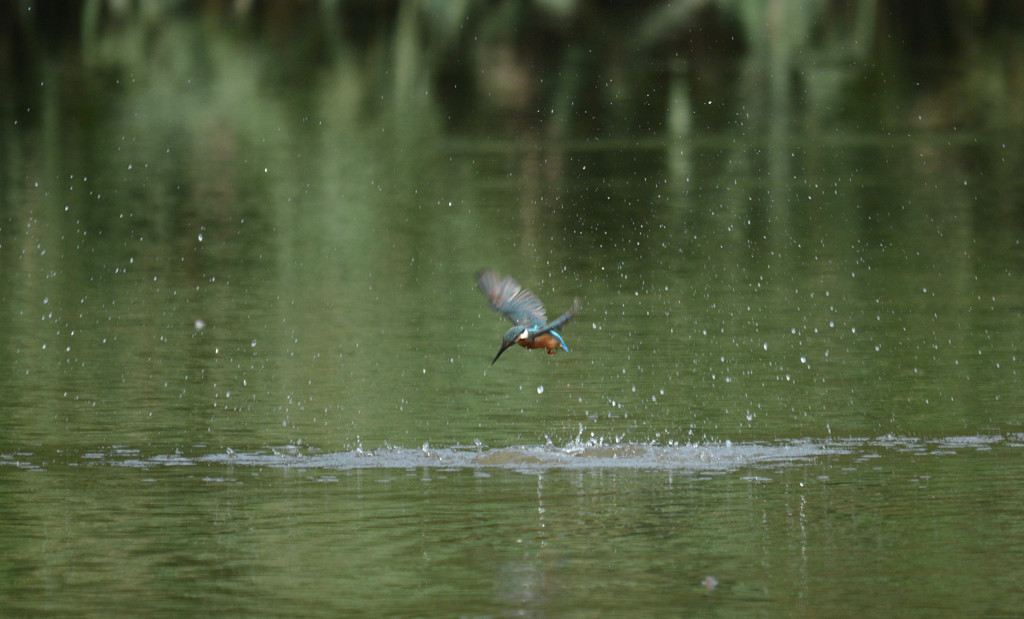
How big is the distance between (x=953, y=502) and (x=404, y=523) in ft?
11.2

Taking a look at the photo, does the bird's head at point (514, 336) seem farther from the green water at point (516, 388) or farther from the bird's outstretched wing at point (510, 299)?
the green water at point (516, 388)

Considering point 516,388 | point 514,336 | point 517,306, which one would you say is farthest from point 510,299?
point 516,388

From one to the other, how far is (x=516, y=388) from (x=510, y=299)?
3.78 meters

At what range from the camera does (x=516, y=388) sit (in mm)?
18953

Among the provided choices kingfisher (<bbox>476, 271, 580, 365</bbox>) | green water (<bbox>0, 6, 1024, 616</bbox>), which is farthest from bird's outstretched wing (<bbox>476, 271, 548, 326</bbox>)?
green water (<bbox>0, 6, 1024, 616</bbox>)

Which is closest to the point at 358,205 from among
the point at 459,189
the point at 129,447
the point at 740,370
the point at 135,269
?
the point at 459,189

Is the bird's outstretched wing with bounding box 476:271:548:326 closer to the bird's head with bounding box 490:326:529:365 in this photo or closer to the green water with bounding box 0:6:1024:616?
the bird's head with bounding box 490:326:529:365

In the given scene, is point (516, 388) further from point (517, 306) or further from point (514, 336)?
point (514, 336)

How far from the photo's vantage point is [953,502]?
44.1ft

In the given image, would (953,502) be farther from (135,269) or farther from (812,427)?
(135,269)

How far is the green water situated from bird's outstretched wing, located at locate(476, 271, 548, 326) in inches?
40.4

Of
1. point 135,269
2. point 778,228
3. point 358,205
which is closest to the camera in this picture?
point 135,269

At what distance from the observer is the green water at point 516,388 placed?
11.8 meters

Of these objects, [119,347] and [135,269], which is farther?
[135,269]
